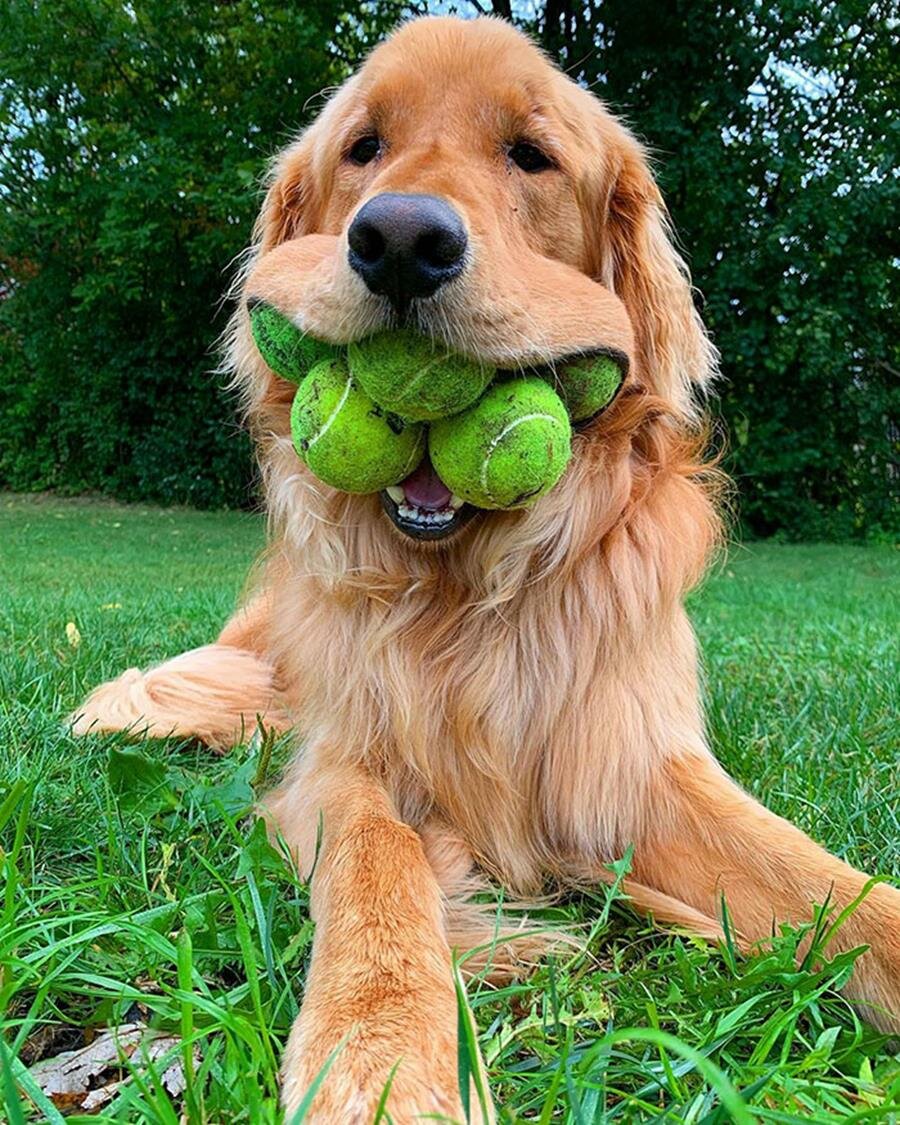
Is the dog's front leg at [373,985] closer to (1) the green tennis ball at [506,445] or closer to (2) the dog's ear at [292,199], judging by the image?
(1) the green tennis ball at [506,445]

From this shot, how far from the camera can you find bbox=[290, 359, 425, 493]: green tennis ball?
1777 mm

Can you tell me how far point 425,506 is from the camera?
194cm

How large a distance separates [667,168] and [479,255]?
1201 centimetres

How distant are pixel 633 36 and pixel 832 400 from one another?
237 inches

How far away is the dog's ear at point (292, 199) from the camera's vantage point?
2.42 m

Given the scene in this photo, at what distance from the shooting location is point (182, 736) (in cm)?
251

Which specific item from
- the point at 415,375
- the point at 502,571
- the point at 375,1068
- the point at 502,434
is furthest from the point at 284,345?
the point at 375,1068

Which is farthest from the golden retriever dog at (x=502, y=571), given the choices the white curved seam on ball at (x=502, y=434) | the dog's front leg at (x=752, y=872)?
the white curved seam on ball at (x=502, y=434)

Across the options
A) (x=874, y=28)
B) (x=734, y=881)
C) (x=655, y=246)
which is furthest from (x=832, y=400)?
(x=734, y=881)

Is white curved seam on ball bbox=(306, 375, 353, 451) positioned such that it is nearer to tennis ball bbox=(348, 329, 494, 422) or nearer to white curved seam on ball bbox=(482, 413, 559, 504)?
tennis ball bbox=(348, 329, 494, 422)

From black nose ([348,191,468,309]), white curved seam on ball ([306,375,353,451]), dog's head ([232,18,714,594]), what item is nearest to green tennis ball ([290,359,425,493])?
white curved seam on ball ([306,375,353,451])

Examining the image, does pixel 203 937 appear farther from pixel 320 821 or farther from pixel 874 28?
pixel 874 28

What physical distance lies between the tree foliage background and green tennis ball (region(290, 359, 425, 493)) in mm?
10801

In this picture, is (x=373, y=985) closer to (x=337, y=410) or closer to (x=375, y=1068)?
(x=375, y=1068)
